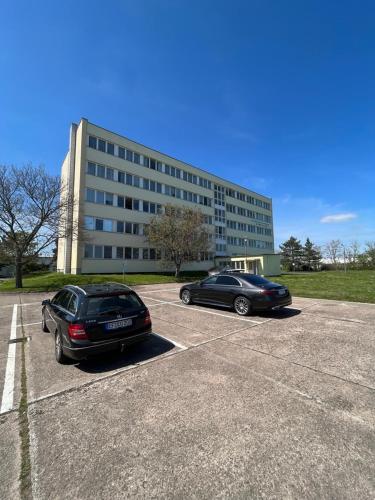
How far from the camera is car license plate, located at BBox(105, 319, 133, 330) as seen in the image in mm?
5037

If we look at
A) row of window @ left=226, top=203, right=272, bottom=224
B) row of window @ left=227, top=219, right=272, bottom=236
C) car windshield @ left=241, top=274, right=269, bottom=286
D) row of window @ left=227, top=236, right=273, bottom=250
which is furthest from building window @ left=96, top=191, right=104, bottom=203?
row of window @ left=226, top=203, right=272, bottom=224

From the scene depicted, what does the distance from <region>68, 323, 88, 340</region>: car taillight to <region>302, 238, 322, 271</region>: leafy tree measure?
3080 inches

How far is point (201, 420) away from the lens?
10.4 feet

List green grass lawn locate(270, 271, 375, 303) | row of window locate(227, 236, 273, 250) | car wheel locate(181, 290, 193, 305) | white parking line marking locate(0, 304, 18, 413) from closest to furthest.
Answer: white parking line marking locate(0, 304, 18, 413) < car wheel locate(181, 290, 193, 305) < green grass lawn locate(270, 271, 375, 303) < row of window locate(227, 236, 273, 250)

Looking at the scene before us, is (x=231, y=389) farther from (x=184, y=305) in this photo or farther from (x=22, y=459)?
(x=184, y=305)

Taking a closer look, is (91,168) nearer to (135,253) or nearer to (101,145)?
(101,145)

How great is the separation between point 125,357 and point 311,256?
263 feet

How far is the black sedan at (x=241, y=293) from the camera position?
8.80m

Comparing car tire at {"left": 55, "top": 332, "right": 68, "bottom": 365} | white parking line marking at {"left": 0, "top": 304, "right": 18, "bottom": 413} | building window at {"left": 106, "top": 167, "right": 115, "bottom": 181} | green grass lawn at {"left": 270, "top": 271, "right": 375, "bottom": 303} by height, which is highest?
building window at {"left": 106, "top": 167, "right": 115, "bottom": 181}

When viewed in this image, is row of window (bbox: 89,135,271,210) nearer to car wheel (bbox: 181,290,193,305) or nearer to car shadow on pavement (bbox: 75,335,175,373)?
car wheel (bbox: 181,290,193,305)

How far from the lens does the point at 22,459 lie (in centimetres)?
260

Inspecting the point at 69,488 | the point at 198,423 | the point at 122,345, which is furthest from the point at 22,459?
the point at 122,345

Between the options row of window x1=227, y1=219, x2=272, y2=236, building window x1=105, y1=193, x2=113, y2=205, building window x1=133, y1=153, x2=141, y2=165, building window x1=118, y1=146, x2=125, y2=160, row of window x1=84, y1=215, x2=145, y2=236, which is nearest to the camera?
row of window x1=84, y1=215, x2=145, y2=236

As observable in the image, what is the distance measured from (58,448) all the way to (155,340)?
3.85 metres
